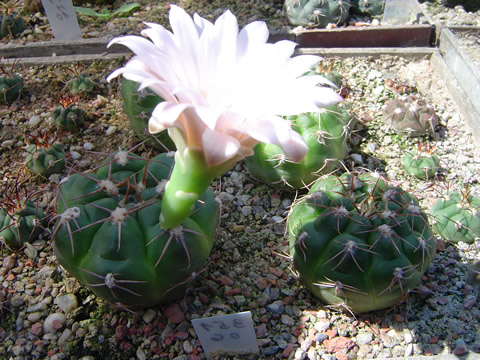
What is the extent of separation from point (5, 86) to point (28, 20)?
946 millimetres

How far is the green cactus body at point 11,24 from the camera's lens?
8.86 feet

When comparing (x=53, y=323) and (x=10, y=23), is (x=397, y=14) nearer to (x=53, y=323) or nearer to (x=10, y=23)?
(x=10, y=23)

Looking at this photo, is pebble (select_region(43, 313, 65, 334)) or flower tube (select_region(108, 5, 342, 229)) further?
pebble (select_region(43, 313, 65, 334))

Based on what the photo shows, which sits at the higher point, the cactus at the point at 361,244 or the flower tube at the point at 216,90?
the flower tube at the point at 216,90

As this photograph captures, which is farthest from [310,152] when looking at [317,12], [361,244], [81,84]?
[317,12]

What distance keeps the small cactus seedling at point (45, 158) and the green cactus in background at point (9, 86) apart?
0.49 metres

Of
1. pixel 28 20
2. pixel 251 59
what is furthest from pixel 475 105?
pixel 28 20

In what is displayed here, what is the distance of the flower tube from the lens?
72cm

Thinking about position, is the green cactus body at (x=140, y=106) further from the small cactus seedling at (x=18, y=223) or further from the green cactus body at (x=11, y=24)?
the green cactus body at (x=11, y=24)

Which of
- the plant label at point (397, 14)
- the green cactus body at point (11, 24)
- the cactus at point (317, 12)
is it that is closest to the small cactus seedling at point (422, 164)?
the cactus at point (317, 12)

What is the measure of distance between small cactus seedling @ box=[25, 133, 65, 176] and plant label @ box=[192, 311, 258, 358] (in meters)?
0.97

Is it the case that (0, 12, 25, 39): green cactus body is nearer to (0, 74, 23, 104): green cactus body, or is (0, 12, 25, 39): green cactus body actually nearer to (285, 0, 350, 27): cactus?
(0, 74, 23, 104): green cactus body

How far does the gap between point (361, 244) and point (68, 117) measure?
55.9 inches

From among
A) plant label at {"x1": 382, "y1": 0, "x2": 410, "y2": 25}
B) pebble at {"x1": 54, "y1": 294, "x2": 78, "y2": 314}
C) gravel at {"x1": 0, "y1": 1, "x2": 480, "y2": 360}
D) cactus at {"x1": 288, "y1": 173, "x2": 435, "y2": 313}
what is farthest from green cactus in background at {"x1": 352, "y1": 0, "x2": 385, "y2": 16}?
pebble at {"x1": 54, "y1": 294, "x2": 78, "y2": 314}
